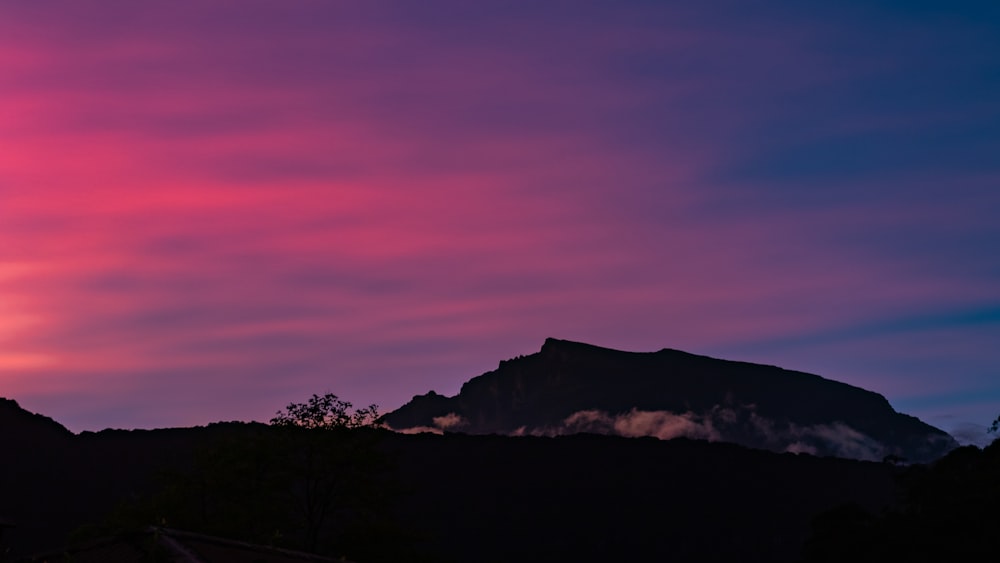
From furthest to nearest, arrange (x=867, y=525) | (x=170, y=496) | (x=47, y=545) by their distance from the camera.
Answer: (x=47, y=545), (x=867, y=525), (x=170, y=496)

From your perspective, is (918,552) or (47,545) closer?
(918,552)

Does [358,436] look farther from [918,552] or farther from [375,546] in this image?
[918,552]

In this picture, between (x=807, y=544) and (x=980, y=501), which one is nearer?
(x=980, y=501)

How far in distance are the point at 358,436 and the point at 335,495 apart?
485 centimetres

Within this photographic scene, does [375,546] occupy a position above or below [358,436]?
below

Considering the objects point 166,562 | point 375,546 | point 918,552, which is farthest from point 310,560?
point 918,552

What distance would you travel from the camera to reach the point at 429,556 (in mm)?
97875

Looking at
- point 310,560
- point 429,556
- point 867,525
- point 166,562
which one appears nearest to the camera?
point 166,562

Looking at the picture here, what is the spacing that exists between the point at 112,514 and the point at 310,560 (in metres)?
37.4

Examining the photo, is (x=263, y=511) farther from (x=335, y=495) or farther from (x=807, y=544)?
(x=807, y=544)

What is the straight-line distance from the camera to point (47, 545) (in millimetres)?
182125

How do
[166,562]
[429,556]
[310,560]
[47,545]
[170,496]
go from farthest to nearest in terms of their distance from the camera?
1. [47,545]
2. [429,556]
3. [170,496]
4. [310,560]
5. [166,562]

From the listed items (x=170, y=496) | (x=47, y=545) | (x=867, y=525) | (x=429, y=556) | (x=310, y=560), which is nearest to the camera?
(x=310, y=560)

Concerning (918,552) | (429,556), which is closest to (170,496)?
(429,556)
